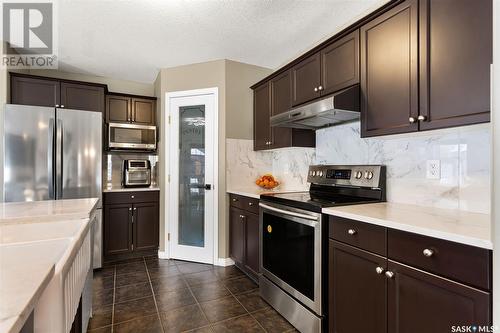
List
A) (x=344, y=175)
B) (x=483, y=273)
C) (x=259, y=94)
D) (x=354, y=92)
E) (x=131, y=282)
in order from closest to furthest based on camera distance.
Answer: (x=483, y=273) < (x=354, y=92) < (x=344, y=175) < (x=131, y=282) < (x=259, y=94)

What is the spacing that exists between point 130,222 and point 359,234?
295cm

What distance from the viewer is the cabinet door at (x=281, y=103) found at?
262 cm

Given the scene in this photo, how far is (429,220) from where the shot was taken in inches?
51.0

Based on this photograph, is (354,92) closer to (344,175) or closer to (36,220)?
(344,175)

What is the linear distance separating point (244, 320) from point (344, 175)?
56.2 inches

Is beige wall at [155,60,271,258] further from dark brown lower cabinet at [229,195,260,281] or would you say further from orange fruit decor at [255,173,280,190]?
orange fruit decor at [255,173,280,190]

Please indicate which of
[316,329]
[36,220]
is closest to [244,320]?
[316,329]

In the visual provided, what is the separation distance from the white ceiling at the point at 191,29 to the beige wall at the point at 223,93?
12 cm

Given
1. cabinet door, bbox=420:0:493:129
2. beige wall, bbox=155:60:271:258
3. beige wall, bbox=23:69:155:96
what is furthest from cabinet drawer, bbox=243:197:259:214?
beige wall, bbox=23:69:155:96

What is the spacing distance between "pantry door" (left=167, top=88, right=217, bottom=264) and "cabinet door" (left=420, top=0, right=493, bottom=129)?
2.26m

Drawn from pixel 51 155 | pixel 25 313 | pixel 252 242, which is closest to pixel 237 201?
pixel 252 242

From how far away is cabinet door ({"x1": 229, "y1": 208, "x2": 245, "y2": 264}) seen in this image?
285cm

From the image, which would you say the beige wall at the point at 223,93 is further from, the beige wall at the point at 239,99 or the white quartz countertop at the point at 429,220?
the white quartz countertop at the point at 429,220

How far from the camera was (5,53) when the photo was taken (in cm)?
279
